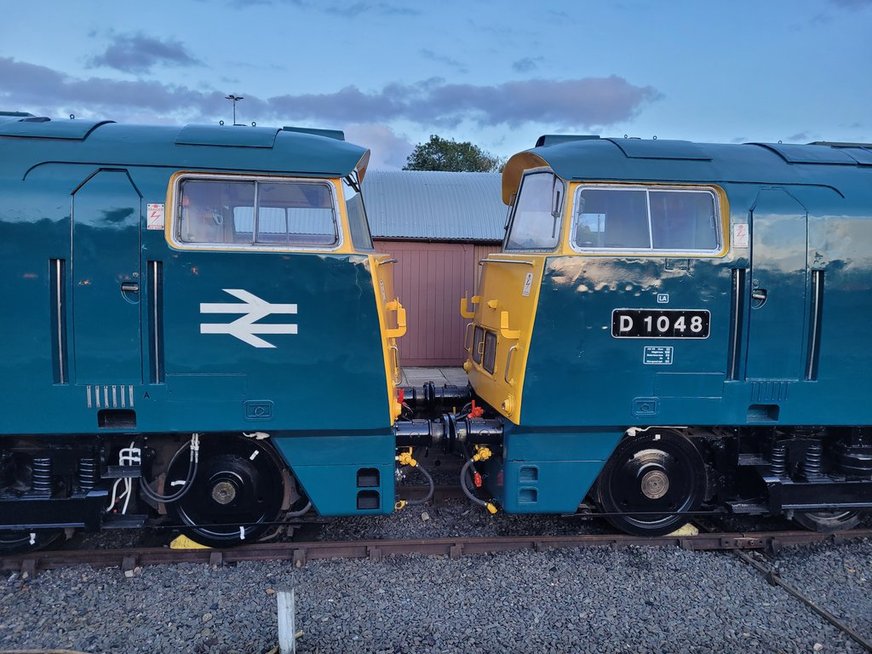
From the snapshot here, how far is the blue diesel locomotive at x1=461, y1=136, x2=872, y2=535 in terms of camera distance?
4871mm

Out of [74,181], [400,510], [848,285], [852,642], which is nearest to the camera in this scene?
[852,642]

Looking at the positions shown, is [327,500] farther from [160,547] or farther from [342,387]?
[160,547]

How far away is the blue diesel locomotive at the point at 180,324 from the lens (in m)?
4.40

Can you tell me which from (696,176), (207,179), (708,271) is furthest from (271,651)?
(696,176)

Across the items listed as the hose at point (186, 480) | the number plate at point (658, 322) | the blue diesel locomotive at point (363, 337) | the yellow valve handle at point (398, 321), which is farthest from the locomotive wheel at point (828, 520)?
the hose at point (186, 480)

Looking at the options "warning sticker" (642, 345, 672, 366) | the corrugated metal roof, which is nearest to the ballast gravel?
"warning sticker" (642, 345, 672, 366)

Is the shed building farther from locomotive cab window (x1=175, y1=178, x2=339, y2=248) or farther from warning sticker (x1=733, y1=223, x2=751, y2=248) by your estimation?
warning sticker (x1=733, y1=223, x2=751, y2=248)

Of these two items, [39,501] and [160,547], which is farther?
[160,547]

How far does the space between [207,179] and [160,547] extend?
306 centimetres

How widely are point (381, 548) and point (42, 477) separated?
8.91ft

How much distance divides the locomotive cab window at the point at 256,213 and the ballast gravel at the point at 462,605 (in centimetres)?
263

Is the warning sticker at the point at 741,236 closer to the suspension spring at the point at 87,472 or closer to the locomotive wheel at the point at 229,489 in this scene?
the locomotive wheel at the point at 229,489

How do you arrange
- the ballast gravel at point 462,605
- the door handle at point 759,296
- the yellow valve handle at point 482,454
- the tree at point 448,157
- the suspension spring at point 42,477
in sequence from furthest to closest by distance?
the tree at point 448,157 < the yellow valve handle at point 482,454 < the door handle at point 759,296 < the suspension spring at point 42,477 < the ballast gravel at point 462,605

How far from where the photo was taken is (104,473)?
15.7 feet
